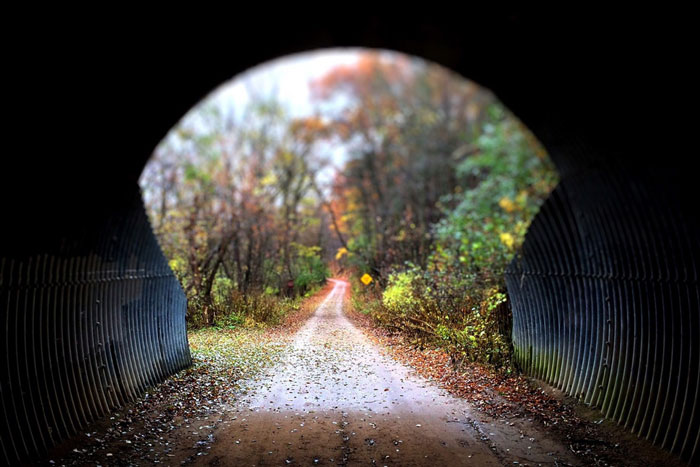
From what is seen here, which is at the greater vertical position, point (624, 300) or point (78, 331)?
point (624, 300)

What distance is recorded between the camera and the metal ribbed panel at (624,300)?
4.67 metres

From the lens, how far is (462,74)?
16.9ft

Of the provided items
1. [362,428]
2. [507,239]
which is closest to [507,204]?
[507,239]

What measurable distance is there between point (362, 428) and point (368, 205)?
17.7 metres

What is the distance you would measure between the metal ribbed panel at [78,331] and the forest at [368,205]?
16.0 feet

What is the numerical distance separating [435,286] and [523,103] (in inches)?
324

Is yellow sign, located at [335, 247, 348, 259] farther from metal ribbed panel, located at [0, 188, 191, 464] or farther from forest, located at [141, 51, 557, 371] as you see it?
metal ribbed panel, located at [0, 188, 191, 464]

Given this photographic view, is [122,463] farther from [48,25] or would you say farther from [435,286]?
[435,286]

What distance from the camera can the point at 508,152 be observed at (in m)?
9.67

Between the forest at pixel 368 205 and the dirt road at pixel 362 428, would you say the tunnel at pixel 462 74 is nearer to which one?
the dirt road at pixel 362 428

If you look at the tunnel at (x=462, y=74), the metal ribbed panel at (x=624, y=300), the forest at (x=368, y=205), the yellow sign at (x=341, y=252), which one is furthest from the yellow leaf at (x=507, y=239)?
the yellow sign at (x=341, y=252)

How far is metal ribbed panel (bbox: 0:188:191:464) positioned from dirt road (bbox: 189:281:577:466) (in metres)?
1.52

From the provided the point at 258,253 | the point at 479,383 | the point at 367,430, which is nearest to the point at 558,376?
the point at 479,383

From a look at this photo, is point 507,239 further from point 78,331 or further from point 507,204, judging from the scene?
point 78,331
